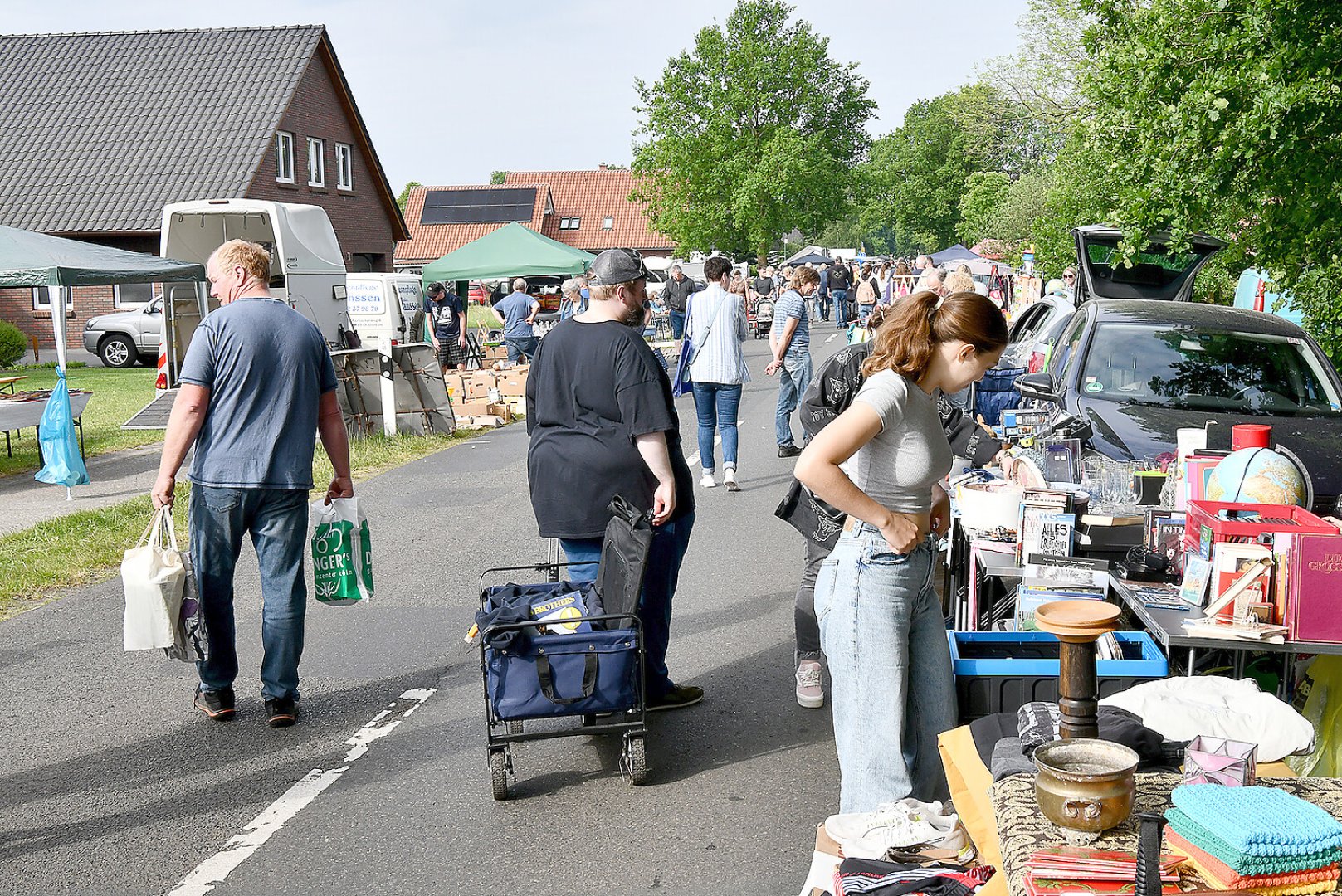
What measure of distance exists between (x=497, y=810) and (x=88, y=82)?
3520cm

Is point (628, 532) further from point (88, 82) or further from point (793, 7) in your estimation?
point (793, 7)

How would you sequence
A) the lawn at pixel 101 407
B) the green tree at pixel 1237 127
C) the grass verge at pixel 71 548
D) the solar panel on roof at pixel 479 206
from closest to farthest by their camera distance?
the grass verge at pixel 71 548 → the green tree at pixel 1237 127 → the lawn at pixel 101 407 → the solar panel on roof at pixel 479 206

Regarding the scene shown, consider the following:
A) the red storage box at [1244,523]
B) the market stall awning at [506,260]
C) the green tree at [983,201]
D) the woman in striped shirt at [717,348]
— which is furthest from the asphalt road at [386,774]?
→ the green tree at [983,201]

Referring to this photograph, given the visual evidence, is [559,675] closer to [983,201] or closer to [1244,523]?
[1244,523]

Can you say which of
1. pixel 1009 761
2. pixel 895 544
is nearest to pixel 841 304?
pixel 895 544

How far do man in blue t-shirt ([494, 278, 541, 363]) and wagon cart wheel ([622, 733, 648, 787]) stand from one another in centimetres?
1523

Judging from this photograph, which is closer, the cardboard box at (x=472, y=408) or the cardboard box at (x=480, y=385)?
the cardboard box at (x=472, y=408)

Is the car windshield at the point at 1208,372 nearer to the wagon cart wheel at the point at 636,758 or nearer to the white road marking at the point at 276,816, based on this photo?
the wagon cart wheel at the point at 636,758

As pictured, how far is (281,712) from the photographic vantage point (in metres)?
5.62

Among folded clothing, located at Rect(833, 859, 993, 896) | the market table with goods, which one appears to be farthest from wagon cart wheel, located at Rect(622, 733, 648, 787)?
folded clothing, located at Rect(833, 859, 993, 896)

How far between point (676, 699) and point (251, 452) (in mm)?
2183

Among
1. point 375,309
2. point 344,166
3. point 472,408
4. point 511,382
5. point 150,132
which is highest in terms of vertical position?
point 150,132

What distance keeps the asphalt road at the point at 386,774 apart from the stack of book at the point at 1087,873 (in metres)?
1.60

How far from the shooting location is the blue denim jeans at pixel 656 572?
532cm
